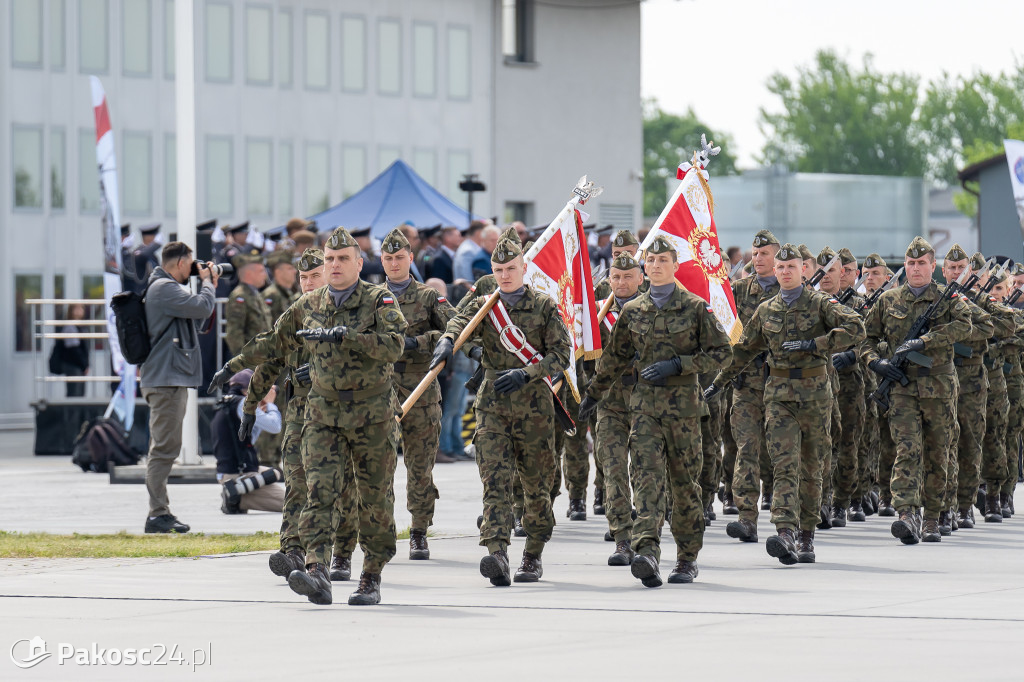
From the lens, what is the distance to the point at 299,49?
39.6 meters

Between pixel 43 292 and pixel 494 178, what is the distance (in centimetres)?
1212

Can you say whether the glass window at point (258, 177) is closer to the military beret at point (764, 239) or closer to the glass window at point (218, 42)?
the glass window at point (218, 42)

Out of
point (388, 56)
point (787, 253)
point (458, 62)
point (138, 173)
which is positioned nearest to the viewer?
point (787, 253)

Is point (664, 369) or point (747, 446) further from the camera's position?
point (747, 446)

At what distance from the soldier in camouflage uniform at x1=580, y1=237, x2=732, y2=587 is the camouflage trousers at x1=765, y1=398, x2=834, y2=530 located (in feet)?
4.42

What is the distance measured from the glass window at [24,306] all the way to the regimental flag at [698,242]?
926 inches

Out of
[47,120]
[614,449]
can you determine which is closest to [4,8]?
[47,120]

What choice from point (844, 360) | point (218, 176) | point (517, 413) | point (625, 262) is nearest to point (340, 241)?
point (517, 413)

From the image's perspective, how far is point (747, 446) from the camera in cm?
1277

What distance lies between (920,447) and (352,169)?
29218 millimetres

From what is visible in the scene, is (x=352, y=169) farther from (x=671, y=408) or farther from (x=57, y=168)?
(x=671, y=408)

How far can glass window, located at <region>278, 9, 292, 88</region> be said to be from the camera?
1548 inches

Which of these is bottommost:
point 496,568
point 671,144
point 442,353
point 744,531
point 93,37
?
point 744,531

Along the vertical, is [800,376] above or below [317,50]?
below
